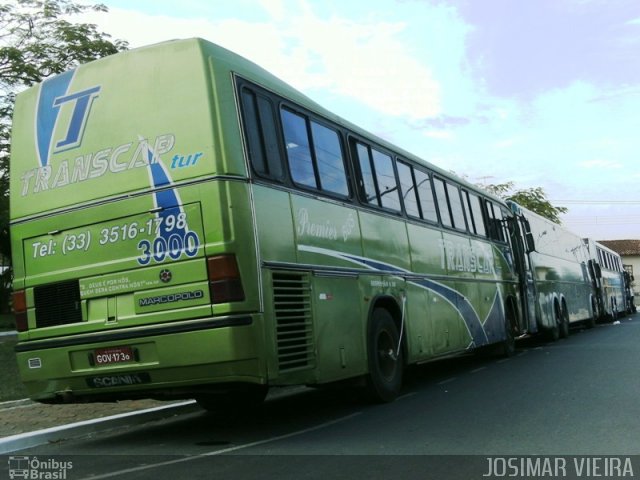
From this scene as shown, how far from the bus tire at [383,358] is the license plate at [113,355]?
9.45ft

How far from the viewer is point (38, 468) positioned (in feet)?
20.3

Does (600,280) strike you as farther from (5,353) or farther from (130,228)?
(130,228)

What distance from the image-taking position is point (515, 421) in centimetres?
718

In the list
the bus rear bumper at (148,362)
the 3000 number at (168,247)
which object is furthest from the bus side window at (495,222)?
the 3000 number at (168,247)

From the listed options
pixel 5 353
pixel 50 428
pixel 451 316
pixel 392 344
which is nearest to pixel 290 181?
pixel 392 344

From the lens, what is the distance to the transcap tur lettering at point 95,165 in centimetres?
665

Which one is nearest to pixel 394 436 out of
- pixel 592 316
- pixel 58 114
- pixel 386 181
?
pixel 386 181

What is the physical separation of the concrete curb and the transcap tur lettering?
2.45 metres

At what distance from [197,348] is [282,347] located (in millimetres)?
806

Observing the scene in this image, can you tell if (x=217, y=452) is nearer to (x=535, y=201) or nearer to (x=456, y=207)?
(x=456, y=207)

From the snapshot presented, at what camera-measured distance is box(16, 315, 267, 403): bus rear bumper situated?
6.15m

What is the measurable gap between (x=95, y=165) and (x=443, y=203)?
6.93 m

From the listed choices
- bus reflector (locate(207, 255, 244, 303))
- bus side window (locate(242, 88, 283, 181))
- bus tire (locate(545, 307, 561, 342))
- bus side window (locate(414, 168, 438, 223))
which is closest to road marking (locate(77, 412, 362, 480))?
bus reflector (locate(207, 255, 244, 303))

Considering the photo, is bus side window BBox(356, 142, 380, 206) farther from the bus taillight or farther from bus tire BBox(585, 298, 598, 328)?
bus tire BBox(585, 298, 598, 328)
